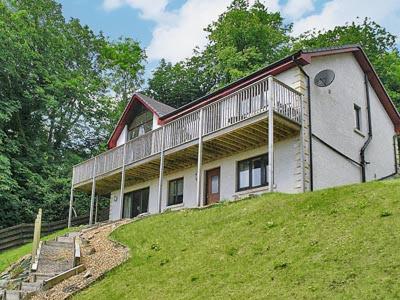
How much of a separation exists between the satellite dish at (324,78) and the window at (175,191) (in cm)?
784

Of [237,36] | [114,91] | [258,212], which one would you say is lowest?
[258,212]

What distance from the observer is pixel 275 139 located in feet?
58.5

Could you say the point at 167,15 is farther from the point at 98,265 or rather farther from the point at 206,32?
the point at 98,265

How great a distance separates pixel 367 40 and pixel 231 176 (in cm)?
2344

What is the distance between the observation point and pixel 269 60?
125 ft

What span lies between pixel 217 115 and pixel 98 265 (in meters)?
7.37

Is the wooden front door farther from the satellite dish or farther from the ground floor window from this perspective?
the satellite dish

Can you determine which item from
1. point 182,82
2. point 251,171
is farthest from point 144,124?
point 182,82

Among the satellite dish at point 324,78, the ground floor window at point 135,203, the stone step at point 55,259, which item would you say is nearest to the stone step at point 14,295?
the stone step at point 55,259

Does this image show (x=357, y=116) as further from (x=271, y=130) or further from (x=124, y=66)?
(x=124, y=66)

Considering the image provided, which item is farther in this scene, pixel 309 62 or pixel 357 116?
pixel 357 116

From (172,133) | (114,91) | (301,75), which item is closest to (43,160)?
(114,91)

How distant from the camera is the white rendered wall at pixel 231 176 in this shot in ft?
56.0

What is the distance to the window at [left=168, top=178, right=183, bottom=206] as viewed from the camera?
73.7 ft
